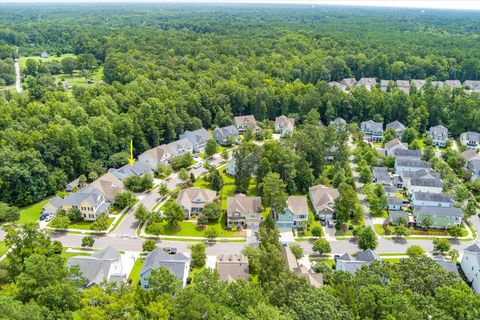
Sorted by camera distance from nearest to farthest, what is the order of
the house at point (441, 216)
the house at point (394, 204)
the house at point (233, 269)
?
the house at point (233, 269) < the house at point (441, 216) < the house at point (394, 204)

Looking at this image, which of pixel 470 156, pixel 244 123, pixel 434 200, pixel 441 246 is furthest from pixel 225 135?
pixel 441 246

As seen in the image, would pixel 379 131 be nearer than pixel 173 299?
No

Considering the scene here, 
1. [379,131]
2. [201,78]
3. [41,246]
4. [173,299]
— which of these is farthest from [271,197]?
[201,78]

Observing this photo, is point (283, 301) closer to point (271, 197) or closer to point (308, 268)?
point (308, 268)

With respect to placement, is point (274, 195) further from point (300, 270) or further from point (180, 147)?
point (180, 147)

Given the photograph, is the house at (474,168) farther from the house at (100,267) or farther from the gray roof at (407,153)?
the house at (100,267)

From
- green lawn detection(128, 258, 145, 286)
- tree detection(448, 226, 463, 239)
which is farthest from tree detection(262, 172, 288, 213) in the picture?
tree detection(448, 226, 463, 239)

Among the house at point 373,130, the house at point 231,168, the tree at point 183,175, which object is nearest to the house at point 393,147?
the house at point 373,130
